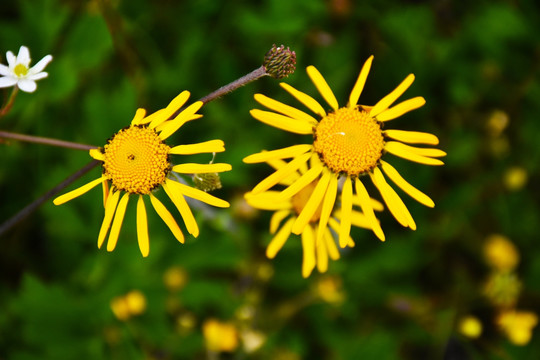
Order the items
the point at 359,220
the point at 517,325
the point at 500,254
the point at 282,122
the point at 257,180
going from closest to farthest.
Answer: the point at 282,122, the point at 359,220, the point at 517,325, the point at 500,254, the point at 257,180

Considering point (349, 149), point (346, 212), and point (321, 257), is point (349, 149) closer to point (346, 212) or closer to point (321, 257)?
point (346, 212)

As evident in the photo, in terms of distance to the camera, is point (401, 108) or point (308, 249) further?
point (308, 249)

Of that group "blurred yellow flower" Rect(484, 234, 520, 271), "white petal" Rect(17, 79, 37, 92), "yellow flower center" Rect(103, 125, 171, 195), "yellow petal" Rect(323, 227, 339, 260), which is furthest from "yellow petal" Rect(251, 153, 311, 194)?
"blurred yellow flower" Rect(484, 234, 520, 271)

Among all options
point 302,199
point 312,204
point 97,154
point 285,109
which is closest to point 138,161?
point 97,154

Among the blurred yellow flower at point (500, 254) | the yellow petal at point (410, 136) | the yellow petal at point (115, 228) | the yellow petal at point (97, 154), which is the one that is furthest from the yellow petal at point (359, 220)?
the blurred yellow flower at point (500, 254)

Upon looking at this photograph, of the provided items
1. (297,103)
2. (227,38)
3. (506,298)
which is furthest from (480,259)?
(227,38)

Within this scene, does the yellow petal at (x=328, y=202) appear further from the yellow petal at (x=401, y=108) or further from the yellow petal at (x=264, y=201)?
the yellow petal at (x=401, y=108)

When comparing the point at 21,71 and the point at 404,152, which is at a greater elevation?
the point at 21,71
